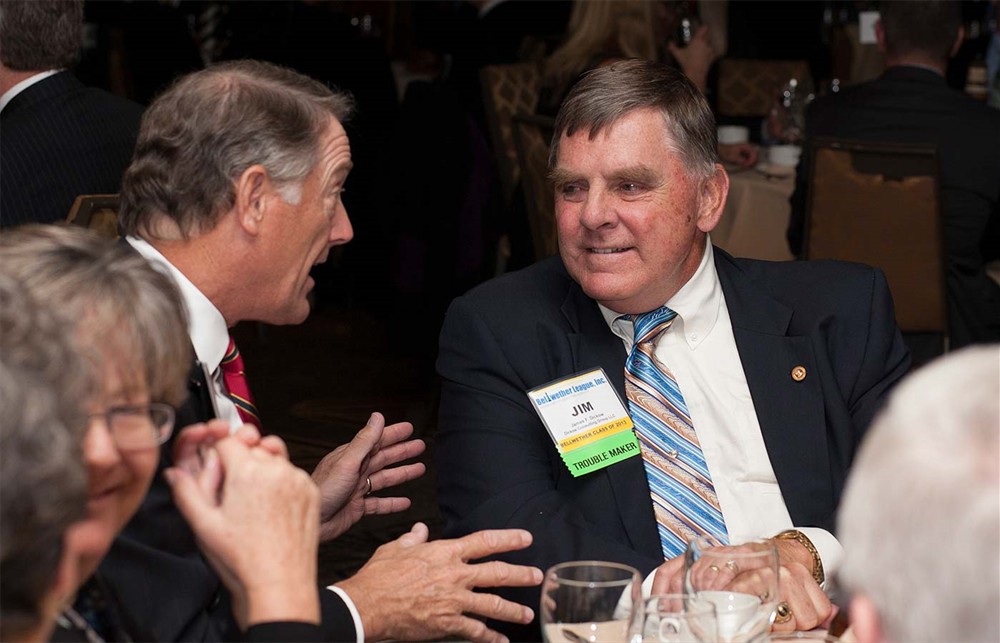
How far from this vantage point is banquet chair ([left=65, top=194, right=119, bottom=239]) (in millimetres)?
2812

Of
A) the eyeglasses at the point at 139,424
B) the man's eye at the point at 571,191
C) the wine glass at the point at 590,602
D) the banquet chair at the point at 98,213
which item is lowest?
the wine glass at the point at 590,602

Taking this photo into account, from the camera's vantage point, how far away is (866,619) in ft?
3.45

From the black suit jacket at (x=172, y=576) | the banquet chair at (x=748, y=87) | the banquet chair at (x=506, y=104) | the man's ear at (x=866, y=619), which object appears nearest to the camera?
the man's ear at (x=866, y=619)

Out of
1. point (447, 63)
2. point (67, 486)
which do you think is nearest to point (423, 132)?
point (447, 63)

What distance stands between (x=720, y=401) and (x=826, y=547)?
353 mm

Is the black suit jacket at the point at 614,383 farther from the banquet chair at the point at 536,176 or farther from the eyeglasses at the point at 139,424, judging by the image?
the banquet chair at the point at 536,176

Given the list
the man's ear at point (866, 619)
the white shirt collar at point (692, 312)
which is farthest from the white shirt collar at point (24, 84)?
the man's ear at point (866, 619)

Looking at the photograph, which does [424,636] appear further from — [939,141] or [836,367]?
[939,141]

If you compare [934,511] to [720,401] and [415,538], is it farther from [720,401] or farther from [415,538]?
[720,401]

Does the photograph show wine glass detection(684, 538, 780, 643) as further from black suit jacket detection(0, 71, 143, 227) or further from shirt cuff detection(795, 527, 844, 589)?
black suit jacket detection(0, 71, 143, 227)

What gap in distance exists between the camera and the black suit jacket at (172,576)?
176 cm

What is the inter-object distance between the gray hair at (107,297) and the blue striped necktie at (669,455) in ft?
3.71

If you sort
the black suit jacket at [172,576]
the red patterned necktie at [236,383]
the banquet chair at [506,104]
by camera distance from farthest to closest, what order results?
the banquet chair at [506,104] < the red patterned necktie at [236,383] < the black suit jacket at [172,576]

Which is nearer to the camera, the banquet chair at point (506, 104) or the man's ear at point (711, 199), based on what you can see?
the man's ear at point (711, 199)
